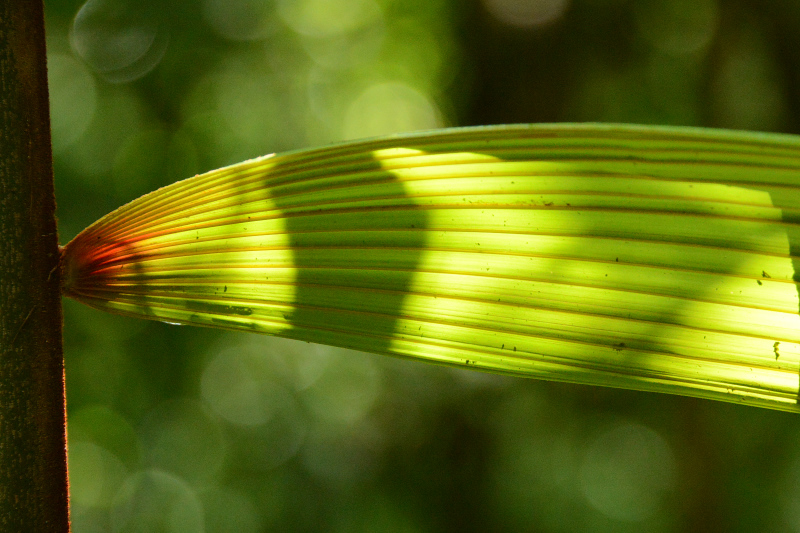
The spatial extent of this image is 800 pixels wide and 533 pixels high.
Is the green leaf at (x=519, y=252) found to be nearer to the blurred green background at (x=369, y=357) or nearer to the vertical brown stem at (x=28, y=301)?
the vertical brown stem at (x=28, y=301)

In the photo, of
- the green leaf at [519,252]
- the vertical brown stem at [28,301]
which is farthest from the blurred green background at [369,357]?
the vertical brown stem at [28,301]

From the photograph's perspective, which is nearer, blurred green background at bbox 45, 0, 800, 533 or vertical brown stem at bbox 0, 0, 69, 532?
vertical brown stem at bbox 0, 0, 69, 532

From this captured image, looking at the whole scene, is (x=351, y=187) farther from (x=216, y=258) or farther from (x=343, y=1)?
(x=343, y=1)

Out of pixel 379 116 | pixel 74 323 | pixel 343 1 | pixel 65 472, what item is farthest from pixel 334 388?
pixel 65 472

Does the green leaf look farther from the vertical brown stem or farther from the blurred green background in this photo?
the blurred green background

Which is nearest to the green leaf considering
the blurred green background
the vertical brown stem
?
the vertical brown stem

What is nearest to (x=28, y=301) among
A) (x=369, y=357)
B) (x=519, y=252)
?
(x=519, y=252)

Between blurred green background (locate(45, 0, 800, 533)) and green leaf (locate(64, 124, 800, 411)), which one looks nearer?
green leaf (locate(64, 124, 800, 411))
